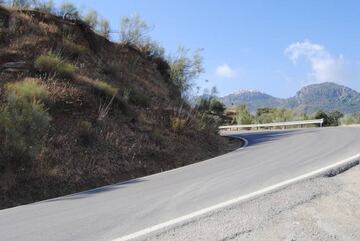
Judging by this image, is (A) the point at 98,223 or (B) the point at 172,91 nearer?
(A) the point at 98,223

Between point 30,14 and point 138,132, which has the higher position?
point 30,14

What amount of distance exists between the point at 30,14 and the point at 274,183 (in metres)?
17.7

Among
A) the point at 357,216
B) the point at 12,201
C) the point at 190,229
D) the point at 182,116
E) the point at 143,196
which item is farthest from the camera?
the point at 182,116

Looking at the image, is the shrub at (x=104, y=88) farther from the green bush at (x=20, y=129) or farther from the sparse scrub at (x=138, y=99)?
the green bush at (x=20, y=129)

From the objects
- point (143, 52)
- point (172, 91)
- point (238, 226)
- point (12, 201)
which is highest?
point (143, 52)

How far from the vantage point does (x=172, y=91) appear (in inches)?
1094

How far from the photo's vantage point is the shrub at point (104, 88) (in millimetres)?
18828

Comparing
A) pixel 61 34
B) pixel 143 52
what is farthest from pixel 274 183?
pixel 143 52

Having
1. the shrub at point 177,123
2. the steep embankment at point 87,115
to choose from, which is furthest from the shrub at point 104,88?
the shrub at point 177,123

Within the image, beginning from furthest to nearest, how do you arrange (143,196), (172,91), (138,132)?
1. (172,91)
2. (138,132)
3. (143,196)

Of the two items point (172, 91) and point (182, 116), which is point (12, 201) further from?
point (172, 91)

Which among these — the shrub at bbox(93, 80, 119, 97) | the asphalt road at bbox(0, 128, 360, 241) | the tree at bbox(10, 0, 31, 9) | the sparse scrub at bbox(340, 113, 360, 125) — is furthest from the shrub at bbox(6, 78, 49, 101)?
the sparse scrub at bbox(340, 113, 360, 125)

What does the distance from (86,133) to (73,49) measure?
8018 millimetres

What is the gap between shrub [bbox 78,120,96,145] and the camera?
15062 millimetres
